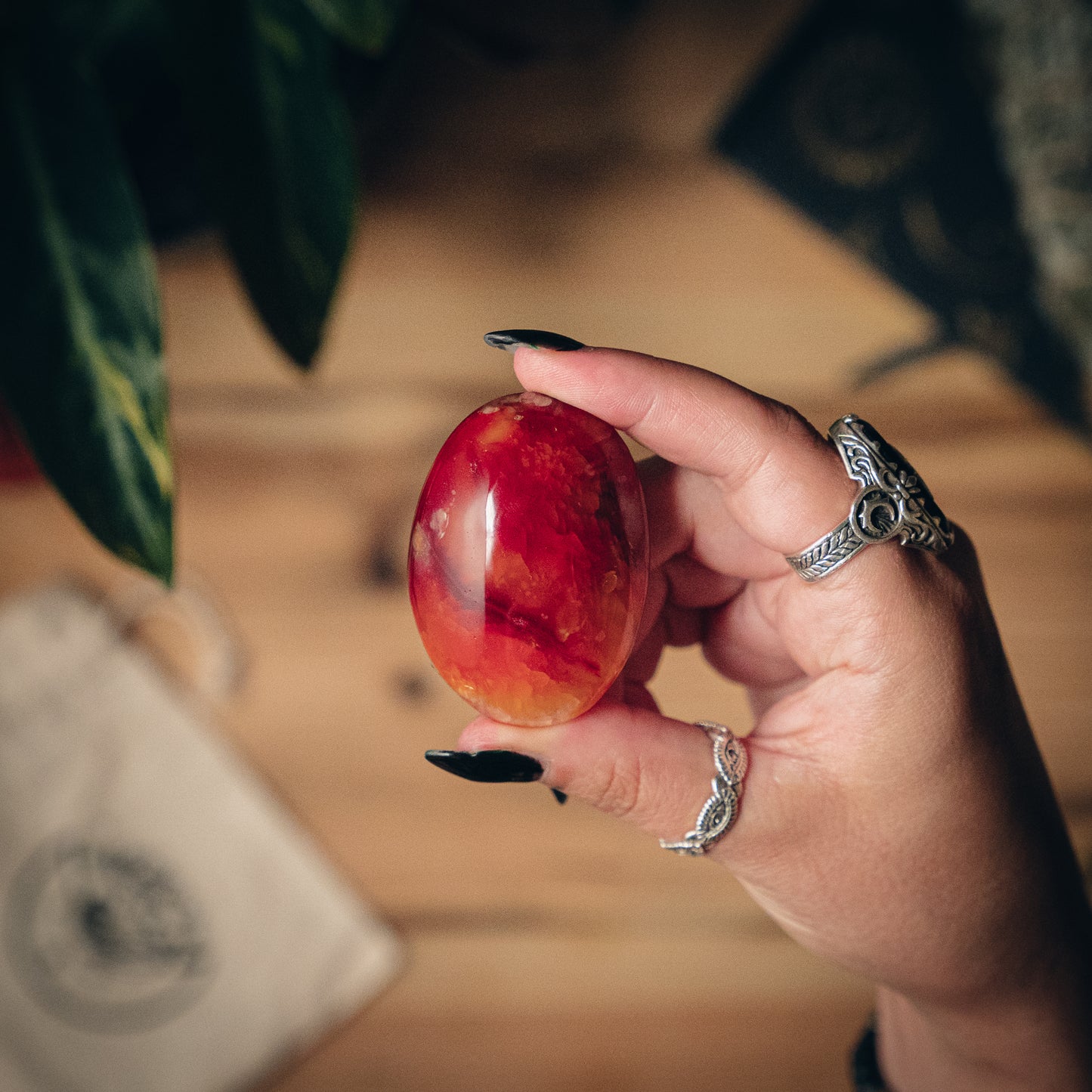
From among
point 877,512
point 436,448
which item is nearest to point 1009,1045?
point 877,512

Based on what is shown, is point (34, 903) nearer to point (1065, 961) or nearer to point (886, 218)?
point (1065, 961)

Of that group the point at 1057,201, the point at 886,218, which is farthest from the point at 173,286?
the point at 1057,201

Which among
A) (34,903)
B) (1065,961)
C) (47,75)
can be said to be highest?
(47,75)

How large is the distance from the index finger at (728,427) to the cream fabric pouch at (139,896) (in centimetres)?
70

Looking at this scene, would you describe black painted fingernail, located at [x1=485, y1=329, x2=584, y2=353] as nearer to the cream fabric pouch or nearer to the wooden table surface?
the wooden table surface

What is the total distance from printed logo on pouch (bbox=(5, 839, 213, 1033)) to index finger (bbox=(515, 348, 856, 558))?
2.60 feet

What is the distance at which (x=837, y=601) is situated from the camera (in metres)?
0.53

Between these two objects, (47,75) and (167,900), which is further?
(167,900)

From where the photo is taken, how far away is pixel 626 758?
0.54 metres

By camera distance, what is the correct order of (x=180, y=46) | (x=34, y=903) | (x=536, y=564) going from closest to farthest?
(x=536, y=564) < (x=180, y=46) < (x=34, y=903)

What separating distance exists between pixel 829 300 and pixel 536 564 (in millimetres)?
683

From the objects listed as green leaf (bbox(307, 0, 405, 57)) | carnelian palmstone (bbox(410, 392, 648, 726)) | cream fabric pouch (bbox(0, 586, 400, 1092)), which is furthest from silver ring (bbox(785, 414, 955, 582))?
cream fabric pouch (bbox(0, 586, 400, 1092))

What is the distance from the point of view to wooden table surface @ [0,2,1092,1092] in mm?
1011

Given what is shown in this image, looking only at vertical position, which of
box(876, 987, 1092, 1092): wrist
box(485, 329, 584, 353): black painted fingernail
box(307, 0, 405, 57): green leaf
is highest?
box(307, 0, 405, 57): green leaf
